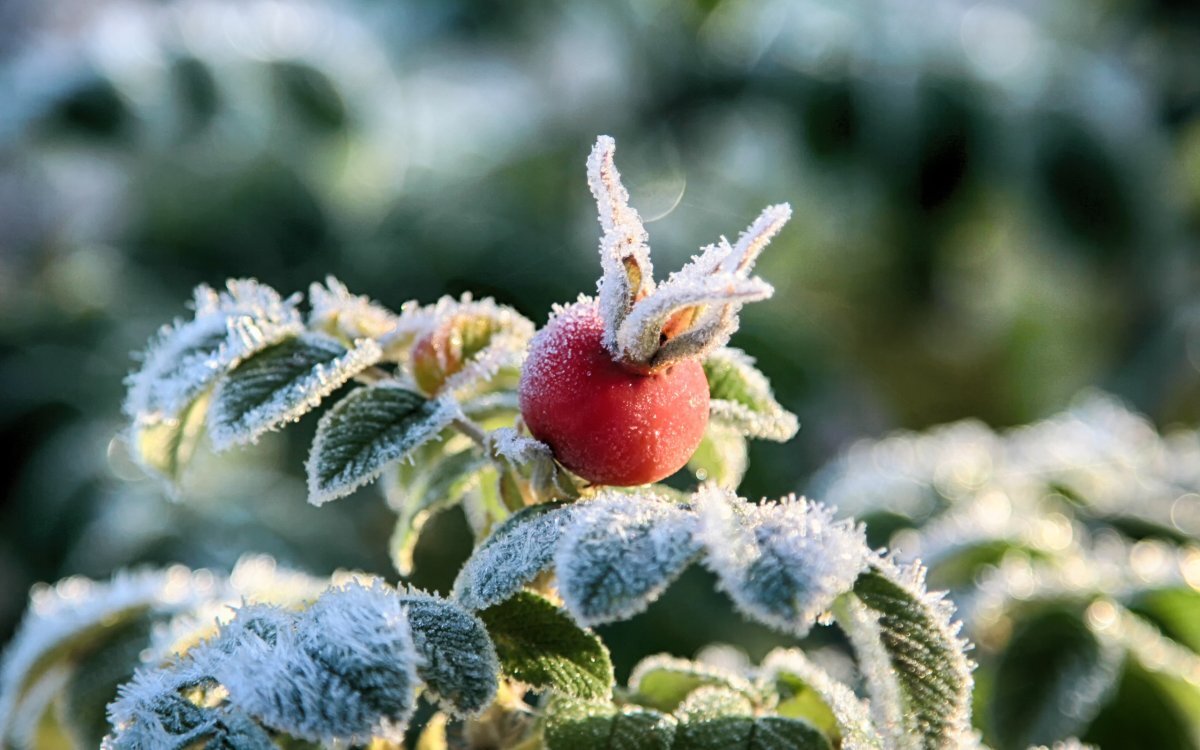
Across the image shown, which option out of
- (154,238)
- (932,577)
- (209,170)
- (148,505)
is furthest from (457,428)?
(209,170)

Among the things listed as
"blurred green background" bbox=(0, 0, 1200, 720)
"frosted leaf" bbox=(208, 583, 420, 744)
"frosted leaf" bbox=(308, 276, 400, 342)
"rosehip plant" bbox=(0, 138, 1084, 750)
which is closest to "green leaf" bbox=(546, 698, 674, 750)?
"rosehip plant" bbox=(0, 138, 1084, 750)

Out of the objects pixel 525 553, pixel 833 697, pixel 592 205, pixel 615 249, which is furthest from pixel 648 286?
pixel 592 205

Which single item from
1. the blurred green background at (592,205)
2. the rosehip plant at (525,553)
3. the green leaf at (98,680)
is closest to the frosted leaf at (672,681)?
the rosehip plant at (525,553)

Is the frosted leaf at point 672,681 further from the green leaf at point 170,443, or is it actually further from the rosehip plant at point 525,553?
the green leaf at point 170,443

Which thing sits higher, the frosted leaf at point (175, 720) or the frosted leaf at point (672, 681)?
the frosted leaf at point (672, 681)

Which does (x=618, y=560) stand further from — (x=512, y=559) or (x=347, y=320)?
(x=347, y=320)

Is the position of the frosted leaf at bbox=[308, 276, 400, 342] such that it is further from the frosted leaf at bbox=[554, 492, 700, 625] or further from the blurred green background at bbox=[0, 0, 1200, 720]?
the blurred green background at bbox=[0, 0, 1200, 720]
